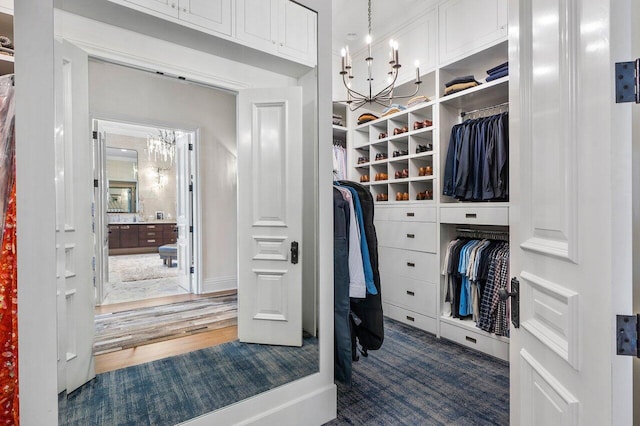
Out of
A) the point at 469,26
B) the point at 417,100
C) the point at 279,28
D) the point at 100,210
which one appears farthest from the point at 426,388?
the point at 469,26

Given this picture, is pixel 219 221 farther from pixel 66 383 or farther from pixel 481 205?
pixel 481 205

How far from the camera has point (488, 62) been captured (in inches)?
109

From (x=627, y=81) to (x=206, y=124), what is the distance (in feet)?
4.82

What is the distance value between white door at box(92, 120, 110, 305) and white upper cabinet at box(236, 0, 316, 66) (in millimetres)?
840

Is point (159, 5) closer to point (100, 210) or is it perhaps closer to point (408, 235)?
point (100, 210)

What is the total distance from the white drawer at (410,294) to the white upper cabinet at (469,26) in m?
2.10

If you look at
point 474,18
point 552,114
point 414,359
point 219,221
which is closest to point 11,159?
point 219,221

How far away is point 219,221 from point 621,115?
4.81ft

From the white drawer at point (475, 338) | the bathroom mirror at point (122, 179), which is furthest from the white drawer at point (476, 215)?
the bathroom mirror at point (122, 179)

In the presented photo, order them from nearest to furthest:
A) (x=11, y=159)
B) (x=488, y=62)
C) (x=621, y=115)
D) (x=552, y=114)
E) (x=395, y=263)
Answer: (x=621, y=115) → (x=552, y=114) → (x=11, y=159) → (x=488, y=62) → (x=395, y=263)

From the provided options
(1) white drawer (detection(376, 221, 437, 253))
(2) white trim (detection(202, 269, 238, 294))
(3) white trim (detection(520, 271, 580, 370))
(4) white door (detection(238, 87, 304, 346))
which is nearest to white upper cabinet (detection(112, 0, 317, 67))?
(4) white door (detection(238, 87, 304, 346))

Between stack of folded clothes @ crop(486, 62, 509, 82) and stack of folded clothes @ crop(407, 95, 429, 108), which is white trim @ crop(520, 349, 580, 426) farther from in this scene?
stack of folded clothes @ crop(407, 95, 429, 108)

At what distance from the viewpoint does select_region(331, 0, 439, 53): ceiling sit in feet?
9.63

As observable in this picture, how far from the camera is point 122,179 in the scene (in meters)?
1.29
